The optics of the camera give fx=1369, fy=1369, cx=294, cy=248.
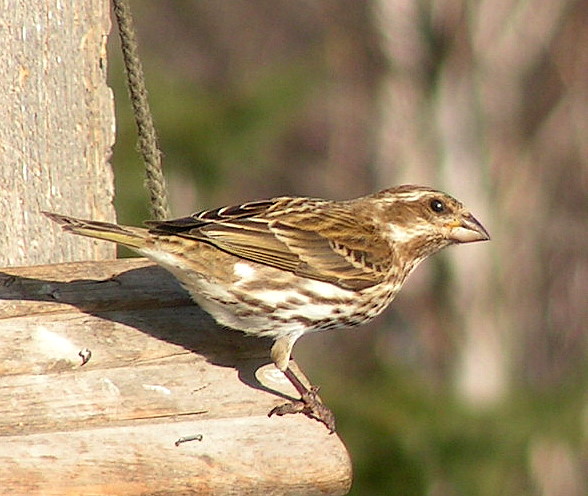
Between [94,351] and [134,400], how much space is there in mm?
340

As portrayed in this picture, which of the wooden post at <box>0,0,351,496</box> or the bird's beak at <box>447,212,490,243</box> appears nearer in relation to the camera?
the wooden post at <box>0,0,351,496</box>

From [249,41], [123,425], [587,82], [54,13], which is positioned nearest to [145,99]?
[54,13]

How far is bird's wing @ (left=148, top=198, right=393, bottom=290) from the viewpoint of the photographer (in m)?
5.83

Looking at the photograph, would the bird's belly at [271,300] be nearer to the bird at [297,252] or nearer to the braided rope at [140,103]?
the bird at [297,252]

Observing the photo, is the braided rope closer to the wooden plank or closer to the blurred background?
the wooden plank

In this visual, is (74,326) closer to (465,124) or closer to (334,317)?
Answer: (334,317)

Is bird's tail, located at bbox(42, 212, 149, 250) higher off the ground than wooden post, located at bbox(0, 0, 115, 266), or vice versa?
wooden post, located at bbox(0, 0, 115, 266)

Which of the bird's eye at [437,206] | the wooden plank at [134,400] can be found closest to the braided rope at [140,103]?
the wooden plank at [134,400]

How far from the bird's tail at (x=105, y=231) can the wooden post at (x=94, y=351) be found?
7.2 inches

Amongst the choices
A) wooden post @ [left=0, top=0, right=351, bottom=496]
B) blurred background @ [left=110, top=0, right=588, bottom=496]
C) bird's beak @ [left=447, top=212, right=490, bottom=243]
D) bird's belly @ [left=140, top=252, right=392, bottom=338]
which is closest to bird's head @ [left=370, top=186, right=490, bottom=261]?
bird's beak @ [left=447, top=212, right=490, bottom=243]

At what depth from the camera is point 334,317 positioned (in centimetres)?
598

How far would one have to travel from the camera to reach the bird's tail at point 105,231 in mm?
Answer: 5094

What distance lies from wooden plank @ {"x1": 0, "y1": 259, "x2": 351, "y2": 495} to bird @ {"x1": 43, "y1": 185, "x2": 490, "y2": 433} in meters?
0.11

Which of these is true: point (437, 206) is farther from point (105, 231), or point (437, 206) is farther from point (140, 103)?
point (105, 231)
